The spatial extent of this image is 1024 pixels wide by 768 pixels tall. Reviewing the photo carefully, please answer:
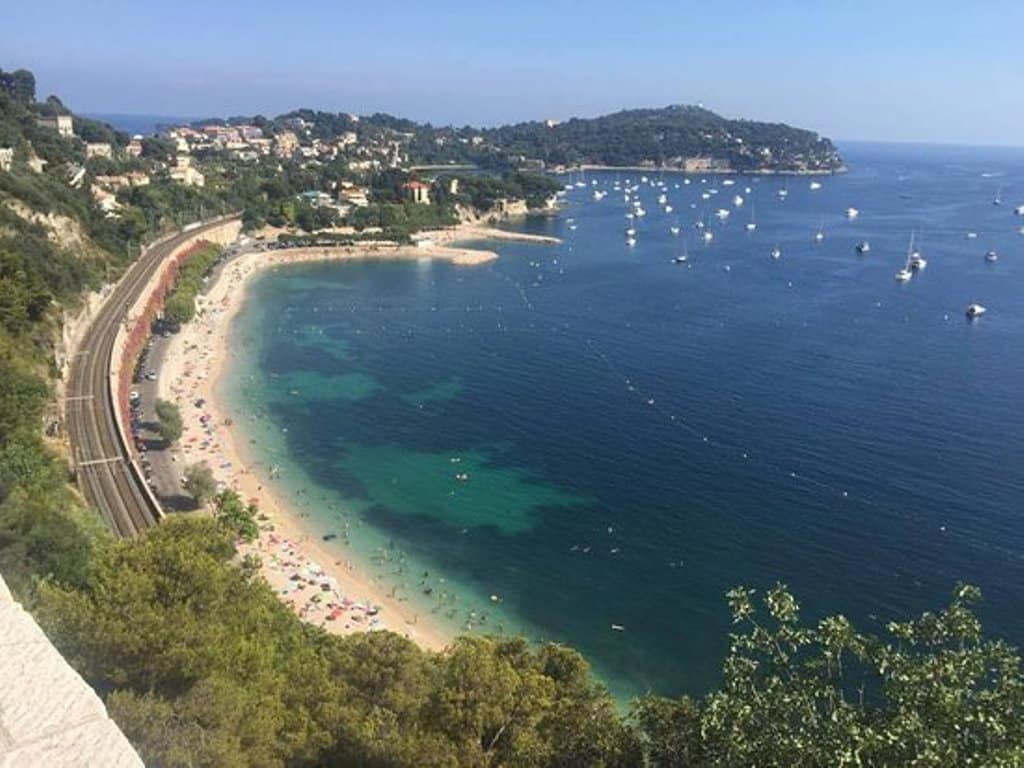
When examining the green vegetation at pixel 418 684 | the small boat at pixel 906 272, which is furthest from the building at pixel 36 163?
the small boat at pixel 906 272

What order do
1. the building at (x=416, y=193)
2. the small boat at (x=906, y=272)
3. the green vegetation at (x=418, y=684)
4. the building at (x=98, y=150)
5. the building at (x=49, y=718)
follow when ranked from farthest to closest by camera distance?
1. the building at (x=416, y=193)
2. the building at (x=98, y=150)
3. the small boat at (x=906, y=272)
4. the green vegetation at (x=418, y=684)
5. the building at (x=49, y=718)

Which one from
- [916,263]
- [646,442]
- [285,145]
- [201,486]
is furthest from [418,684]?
[285,145]

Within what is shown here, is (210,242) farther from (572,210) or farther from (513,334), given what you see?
(572,210)

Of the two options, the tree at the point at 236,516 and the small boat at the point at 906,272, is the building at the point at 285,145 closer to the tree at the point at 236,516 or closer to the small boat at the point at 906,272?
the small boat at the point at 906,272

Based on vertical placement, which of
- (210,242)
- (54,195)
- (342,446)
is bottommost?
(342,446)

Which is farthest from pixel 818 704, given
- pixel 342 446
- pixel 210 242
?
pixel 210 242

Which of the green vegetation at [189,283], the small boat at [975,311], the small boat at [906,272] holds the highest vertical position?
the green vegetation at [189,283]

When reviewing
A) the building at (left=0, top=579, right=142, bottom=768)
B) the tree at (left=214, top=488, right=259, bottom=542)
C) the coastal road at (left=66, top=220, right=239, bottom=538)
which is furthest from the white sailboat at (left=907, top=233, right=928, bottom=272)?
the building at (left=0, top=579, right=142, bottom=768)

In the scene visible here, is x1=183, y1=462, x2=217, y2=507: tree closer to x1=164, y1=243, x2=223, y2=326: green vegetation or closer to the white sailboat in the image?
x1=164, y1=243, x2=223, y2=326: green vegetation
